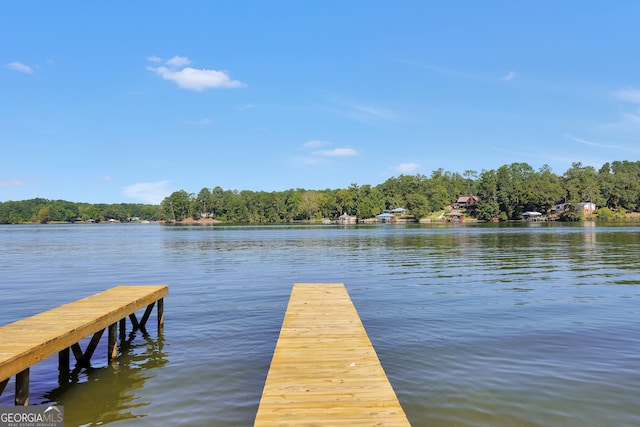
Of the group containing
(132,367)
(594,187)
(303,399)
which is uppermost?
(594,187)

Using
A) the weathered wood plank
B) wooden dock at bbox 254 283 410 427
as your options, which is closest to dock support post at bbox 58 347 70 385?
the weathered wood plank

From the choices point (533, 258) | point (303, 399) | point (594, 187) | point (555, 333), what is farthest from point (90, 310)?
point (594, 187)

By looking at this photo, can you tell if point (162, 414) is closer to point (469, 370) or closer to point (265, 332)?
point (265, 332)

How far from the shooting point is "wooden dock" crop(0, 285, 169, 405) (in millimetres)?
7064

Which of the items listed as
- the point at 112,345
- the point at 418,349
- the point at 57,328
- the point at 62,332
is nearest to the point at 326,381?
the point at 62,332

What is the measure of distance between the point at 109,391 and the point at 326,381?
5.07 m

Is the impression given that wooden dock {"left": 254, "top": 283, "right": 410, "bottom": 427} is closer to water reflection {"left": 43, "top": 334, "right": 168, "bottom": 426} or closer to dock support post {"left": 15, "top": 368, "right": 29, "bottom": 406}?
water reflection {"left": 43, "top": 334, "right": 168, "bottom": 426}

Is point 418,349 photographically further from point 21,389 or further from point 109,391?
point 21,389

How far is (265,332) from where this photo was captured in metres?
13.0

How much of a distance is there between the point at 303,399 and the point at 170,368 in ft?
18.0

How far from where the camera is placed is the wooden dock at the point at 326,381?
17.2ft

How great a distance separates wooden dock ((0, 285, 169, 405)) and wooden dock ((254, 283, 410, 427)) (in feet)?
13.0

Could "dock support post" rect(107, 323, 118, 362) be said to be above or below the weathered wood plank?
below

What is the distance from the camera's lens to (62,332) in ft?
27.0
